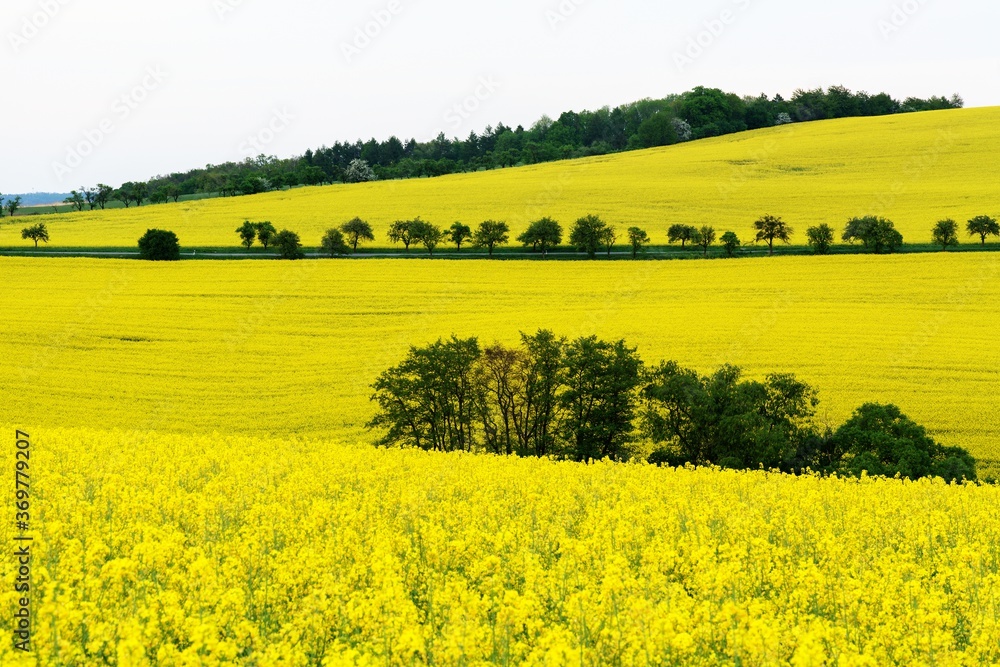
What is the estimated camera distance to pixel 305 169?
12181 centimetres

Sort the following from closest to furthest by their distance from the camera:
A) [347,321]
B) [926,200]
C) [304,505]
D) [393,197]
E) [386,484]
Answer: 1. [304,505]
2. [386,484]
3. [347,321]
4. [926,200]
5. [393,197]

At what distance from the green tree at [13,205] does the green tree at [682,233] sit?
81014 millimetres

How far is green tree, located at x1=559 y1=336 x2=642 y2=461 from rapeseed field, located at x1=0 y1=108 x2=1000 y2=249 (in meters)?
40.1

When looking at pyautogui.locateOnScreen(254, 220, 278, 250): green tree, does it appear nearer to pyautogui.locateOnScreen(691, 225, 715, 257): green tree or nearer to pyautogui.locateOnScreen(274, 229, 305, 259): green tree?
pyautogui.locateOnScreen(274, 229, 305, 259): green tree

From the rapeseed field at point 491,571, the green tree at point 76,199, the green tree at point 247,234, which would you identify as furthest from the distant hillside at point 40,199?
the rapeseed field at point 491,571

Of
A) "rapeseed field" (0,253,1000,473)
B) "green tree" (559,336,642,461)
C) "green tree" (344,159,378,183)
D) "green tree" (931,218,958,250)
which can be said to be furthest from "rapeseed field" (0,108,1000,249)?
"green tree" (559,336,642,461)

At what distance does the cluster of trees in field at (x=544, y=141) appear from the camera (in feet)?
397

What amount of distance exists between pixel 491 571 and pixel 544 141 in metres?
147

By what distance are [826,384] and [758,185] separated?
193ft

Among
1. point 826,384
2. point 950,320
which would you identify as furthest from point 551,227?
point 826,384

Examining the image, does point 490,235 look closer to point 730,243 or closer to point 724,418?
point 730,243

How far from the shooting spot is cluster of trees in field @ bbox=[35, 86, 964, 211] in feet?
397

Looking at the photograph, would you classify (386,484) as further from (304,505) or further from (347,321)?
(347,321)

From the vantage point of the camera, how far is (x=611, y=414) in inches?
1024
